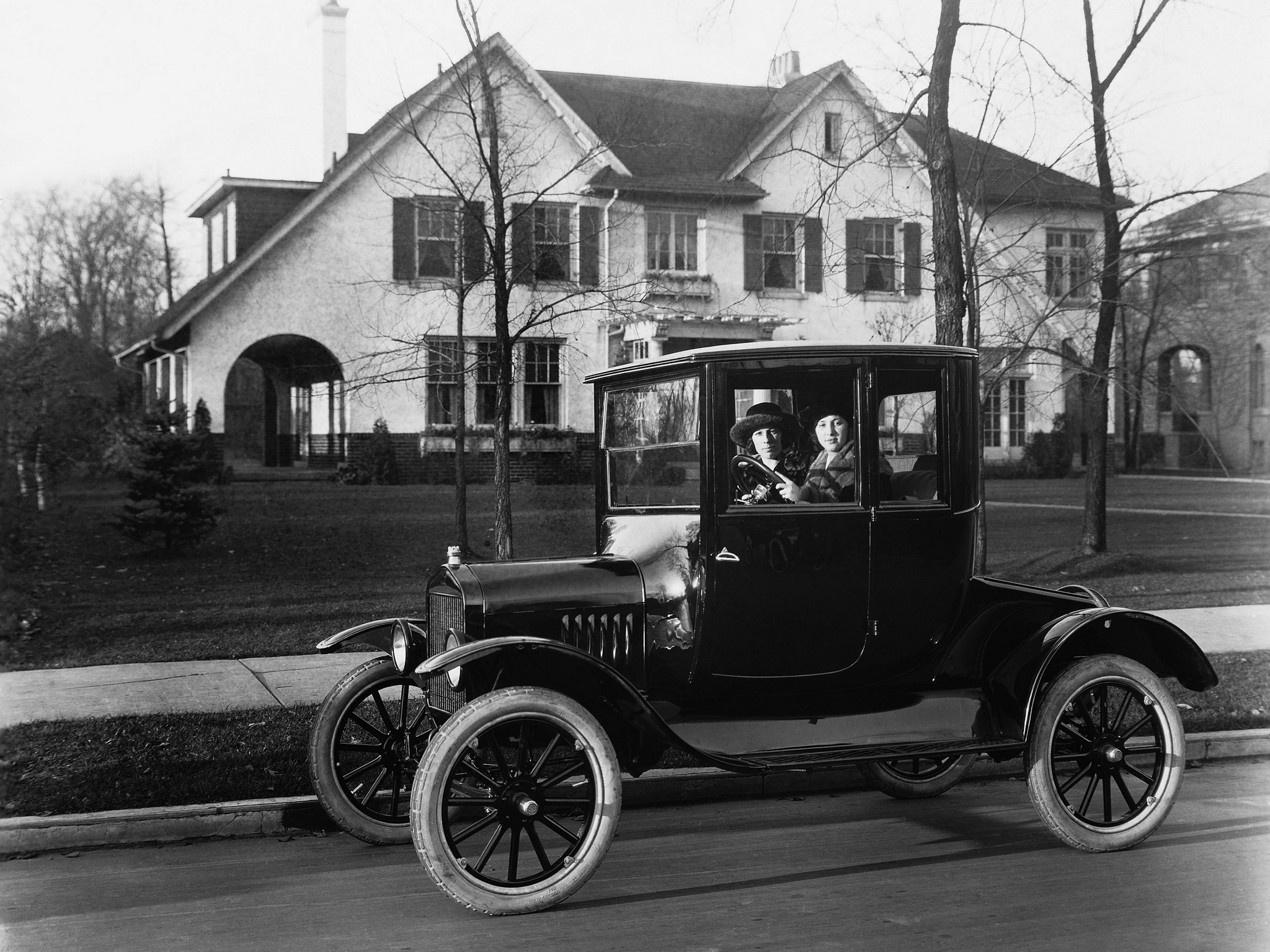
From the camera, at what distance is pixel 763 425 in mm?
5137

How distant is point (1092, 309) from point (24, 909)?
14448 millimetres

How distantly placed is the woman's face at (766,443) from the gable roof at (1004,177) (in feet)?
21.9

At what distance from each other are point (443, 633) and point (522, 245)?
518 inches

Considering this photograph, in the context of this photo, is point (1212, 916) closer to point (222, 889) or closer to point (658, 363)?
point (658, 363)

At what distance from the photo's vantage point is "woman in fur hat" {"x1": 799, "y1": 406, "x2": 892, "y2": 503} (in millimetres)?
5180

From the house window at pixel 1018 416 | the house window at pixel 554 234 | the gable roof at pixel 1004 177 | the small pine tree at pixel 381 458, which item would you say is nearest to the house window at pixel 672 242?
the house window at pixel 554 234

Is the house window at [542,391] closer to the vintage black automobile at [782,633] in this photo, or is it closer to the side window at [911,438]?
the vintage black automobile at [782,633]

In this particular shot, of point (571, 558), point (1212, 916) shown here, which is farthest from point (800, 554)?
point (1212, 916)

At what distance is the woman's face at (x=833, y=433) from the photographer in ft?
17.1

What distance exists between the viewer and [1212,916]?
4410 millimetres

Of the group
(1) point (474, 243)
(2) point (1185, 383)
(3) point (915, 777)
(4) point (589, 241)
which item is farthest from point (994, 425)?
(3) point (915, 777)

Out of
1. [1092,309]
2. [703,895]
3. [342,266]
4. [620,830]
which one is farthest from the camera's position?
[342,266]

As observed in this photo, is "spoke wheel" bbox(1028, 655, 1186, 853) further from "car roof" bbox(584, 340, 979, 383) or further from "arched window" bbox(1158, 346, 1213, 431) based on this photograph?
"arched window" bbox(1158, 346, 1213, 431)

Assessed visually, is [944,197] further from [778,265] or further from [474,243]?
[778,265]
